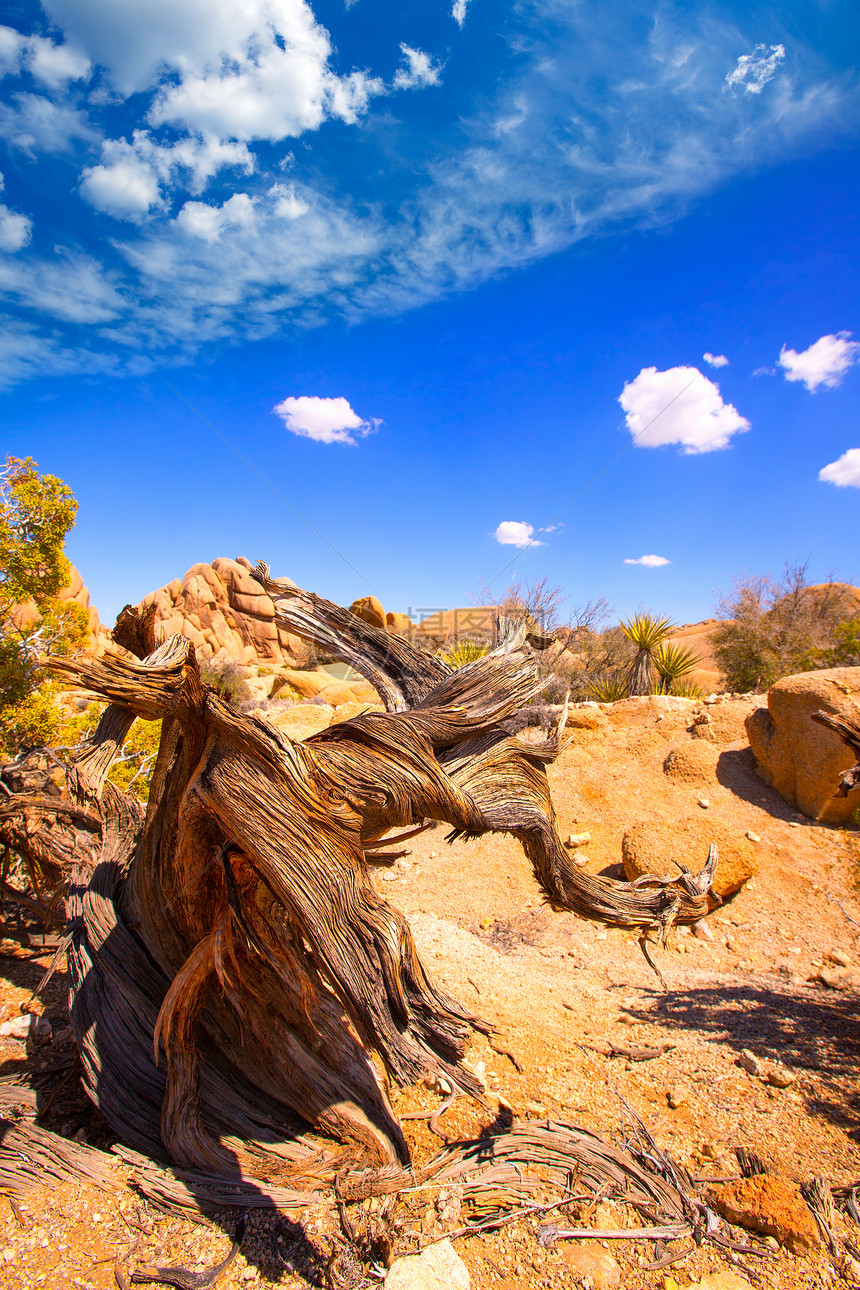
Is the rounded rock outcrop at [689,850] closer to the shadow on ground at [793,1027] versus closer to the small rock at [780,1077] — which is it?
the shadow on ground at [793,1027]

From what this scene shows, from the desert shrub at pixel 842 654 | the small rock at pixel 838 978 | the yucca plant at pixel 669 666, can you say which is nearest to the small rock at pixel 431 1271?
the small rock at pixel 838 978

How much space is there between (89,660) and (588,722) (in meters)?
11.7

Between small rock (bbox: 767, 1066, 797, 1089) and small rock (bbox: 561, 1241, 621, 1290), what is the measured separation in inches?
77.7

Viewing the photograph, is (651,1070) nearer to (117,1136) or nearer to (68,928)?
(117,1136)

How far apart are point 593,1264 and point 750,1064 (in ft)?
7.09

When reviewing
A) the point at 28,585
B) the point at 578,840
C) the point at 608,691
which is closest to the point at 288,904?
the point at 28,585

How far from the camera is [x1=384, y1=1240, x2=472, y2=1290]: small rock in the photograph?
2.32 m

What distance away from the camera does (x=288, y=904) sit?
2.36m

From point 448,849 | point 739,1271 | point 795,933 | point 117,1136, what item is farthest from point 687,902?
point 448,849

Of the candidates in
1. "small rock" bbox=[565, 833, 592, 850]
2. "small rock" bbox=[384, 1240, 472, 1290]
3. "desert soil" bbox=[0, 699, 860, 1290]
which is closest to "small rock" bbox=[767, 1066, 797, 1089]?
"desert soil" bbox=[0, 699, 860, 1290]

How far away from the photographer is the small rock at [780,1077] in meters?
3.79

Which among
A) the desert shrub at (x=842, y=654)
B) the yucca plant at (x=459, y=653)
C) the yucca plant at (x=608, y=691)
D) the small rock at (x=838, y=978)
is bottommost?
the small rock at (x=838, y=978)

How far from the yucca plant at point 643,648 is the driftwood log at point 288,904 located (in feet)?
41.3

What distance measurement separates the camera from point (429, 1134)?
10.4ft
